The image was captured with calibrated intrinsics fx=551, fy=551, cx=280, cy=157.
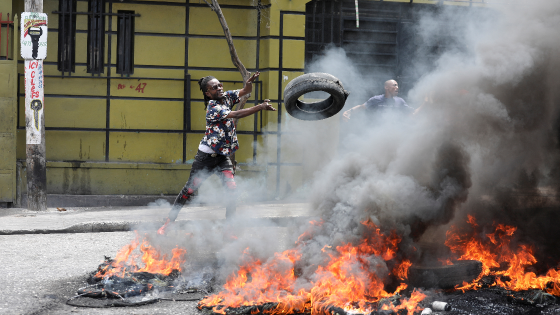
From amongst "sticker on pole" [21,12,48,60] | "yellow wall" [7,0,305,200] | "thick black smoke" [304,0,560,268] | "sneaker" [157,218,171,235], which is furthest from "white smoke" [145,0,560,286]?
"sticker on pole" [21,12,48,60]

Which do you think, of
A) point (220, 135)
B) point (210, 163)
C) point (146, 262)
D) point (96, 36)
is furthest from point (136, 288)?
point (96, 36)

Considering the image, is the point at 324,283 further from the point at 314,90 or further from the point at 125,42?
the point at 125,42

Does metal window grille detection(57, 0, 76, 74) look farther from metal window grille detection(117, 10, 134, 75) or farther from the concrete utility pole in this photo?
the concrete utility pole

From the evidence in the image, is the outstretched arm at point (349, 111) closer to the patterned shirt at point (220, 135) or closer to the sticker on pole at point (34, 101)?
the patterned shirt at point (220, 135)

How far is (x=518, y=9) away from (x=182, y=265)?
472cm

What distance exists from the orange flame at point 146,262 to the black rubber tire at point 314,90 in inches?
75.0

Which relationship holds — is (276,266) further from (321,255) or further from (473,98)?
(473,98)

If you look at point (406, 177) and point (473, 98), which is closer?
point (406, 177)

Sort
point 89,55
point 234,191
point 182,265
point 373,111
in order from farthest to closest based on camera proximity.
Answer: point 89,55 < point 373,111 < point 234,191 < point 182,265

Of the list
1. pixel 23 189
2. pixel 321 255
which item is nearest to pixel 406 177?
pixel 321 255

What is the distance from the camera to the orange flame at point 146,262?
5027 mm

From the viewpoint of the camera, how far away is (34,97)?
9.24 meters

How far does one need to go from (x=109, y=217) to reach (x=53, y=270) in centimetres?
310

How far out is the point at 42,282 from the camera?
16.6ft
